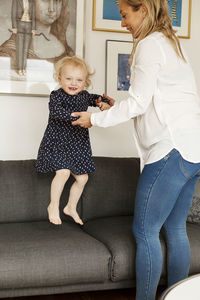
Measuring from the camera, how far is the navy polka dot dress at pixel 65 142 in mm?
2244

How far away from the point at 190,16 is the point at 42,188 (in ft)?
6.01

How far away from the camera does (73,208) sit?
2.35m

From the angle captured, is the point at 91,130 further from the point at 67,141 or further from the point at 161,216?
the point at 161,216

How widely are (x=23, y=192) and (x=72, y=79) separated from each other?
79 centimetres

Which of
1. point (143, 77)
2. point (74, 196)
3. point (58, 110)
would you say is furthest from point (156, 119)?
point (74, 196)

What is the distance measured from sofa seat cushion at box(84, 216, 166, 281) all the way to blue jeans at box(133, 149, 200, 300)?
148 millimetres

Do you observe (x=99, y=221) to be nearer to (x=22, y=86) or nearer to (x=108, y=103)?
(x=108, y=103)

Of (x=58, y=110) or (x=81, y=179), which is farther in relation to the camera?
(x=81, y=179)

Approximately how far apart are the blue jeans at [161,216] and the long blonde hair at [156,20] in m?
0.50

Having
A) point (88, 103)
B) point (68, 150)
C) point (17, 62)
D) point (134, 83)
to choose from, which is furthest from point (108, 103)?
point (17, 62)

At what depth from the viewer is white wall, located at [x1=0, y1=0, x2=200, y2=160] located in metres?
2.86

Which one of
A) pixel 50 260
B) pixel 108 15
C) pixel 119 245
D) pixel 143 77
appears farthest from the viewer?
pixel 108 15

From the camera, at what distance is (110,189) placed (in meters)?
2.68

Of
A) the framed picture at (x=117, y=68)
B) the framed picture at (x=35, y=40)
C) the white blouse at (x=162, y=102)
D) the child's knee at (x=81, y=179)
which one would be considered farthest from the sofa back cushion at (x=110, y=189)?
the white blouse at (x=162, y=102)
